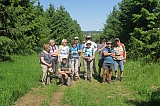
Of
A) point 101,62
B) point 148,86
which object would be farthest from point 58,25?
point 148,86

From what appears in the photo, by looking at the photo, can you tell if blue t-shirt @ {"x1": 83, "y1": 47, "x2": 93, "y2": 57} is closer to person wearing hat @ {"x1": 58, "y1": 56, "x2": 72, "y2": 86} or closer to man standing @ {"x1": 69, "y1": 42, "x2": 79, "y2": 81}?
man standing @ {"x1": 69, "y1": 42, "x2": 79, "y2": 81}

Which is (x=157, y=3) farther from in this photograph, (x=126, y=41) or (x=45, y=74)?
(x=45, y=74)

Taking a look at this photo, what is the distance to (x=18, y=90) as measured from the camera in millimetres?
8188

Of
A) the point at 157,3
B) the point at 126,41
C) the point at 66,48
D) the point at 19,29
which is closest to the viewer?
the point at 66,48

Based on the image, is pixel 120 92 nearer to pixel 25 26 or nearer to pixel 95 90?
pixel 95 90

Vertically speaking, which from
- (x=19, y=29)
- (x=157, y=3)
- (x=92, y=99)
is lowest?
(x=92, y=99)

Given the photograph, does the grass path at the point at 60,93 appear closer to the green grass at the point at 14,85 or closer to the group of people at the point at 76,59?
the green grass at the point at 14,85

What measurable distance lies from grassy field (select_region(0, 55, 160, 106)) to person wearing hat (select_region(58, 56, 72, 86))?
1.27ft

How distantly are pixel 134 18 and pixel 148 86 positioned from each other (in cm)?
934

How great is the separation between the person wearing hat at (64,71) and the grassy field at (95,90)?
386mm

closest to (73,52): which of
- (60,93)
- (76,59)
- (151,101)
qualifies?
(76,59)

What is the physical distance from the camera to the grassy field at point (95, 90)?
7.36 metres

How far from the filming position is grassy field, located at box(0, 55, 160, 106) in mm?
7359

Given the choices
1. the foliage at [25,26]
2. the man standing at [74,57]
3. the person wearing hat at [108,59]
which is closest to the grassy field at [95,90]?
the person wearing hat at [108,59]
